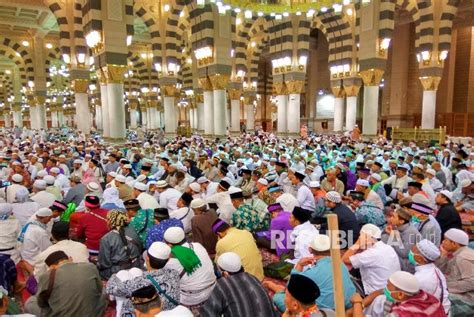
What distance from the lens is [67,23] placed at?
15.1 metres

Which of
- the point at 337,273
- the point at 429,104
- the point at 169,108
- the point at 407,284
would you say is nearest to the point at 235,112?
the point at 169,108

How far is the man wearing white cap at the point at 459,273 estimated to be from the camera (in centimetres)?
305

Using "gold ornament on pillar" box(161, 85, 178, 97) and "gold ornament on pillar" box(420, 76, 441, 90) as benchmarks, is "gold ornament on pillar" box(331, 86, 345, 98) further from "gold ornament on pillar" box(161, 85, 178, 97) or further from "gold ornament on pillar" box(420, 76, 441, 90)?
"gold ornament on pillar" box(161, 85, 178, 97)

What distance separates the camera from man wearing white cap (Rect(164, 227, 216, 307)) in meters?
2.99

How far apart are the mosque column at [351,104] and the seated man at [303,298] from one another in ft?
55.7

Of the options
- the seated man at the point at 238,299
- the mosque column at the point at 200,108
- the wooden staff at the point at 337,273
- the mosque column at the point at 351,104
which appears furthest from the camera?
the mosque column at the point at 200,108

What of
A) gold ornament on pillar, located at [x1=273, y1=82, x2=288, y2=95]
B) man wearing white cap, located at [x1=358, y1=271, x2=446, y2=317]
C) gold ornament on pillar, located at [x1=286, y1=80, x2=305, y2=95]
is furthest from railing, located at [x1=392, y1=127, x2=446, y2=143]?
man wearing white cap, located at [x1=358, y1=271, x2=446, y2=317]

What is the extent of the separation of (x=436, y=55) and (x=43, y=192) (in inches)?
642

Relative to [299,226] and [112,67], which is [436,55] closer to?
[112,67]

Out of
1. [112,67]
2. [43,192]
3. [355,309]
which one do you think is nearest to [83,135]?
[112,67]

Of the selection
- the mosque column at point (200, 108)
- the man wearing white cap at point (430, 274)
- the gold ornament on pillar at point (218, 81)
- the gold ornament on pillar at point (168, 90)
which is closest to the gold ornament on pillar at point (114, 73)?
the gold ornament on pillar at point (218, 81)

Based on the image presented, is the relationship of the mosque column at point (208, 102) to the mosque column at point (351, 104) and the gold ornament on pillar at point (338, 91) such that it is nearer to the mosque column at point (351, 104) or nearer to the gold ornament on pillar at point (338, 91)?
the mosque column at point (351, 104)

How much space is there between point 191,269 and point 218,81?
1178 centimetres

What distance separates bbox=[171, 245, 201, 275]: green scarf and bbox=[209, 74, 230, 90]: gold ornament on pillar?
1161 cm
